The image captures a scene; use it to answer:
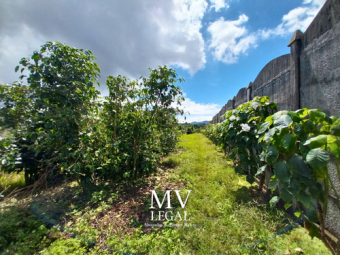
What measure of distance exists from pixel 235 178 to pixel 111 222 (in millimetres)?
Result: 2357

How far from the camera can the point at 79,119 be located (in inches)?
85.8

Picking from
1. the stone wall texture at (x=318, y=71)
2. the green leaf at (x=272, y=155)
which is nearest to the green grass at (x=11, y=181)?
the green leaf at (x=272, y=155)

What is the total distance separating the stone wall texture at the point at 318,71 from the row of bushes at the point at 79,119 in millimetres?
1889

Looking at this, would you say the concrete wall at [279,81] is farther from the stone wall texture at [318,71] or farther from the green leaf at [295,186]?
the green leaf at [295,186]

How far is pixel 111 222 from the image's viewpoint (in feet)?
5.51

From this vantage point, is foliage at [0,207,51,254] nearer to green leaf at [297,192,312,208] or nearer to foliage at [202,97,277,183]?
green leaf at [297,192,312,208]

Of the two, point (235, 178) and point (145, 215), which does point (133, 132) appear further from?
point (235, 178)

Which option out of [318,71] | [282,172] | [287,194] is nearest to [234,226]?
[287,194]

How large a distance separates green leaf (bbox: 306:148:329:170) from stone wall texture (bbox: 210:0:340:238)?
706mm

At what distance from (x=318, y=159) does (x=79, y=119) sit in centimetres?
279

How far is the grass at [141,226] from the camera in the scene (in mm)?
1282

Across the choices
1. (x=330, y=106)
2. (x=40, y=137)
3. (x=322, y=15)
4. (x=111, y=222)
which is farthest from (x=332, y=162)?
(x=40, y=137)

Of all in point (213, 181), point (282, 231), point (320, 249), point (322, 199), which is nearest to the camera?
point (322, 199)

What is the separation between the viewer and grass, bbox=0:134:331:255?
1.28 meters
